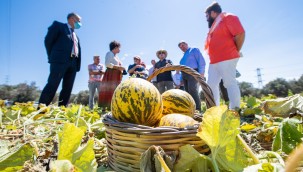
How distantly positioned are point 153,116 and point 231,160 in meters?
0.55

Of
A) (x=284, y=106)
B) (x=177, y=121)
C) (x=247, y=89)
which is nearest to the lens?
(x=177, y=121)

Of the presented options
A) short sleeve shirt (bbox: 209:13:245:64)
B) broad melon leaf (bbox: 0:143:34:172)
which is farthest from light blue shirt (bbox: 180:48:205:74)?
broad melon leaf (bbox: 0:143:34:172)

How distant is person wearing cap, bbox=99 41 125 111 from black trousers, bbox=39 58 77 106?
0.96m

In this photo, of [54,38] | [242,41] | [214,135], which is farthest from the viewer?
[54,38]

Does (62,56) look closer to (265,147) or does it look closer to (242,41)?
(242,41)

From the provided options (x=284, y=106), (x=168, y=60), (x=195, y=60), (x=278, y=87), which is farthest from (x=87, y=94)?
(x=284, y=106)

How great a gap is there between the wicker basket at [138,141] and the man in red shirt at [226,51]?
3.11 m

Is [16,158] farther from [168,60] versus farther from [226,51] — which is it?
[168,60]

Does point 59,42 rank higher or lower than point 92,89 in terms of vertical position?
higher

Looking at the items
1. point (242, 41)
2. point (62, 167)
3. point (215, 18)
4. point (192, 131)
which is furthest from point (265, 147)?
point (215, 18)

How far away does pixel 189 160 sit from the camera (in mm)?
757

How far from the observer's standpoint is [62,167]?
0.57 m

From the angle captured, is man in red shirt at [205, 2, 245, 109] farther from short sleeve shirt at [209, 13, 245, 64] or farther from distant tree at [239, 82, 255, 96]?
distant tree at [239, 82, 255, 96]

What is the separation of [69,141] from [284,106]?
1.74m
